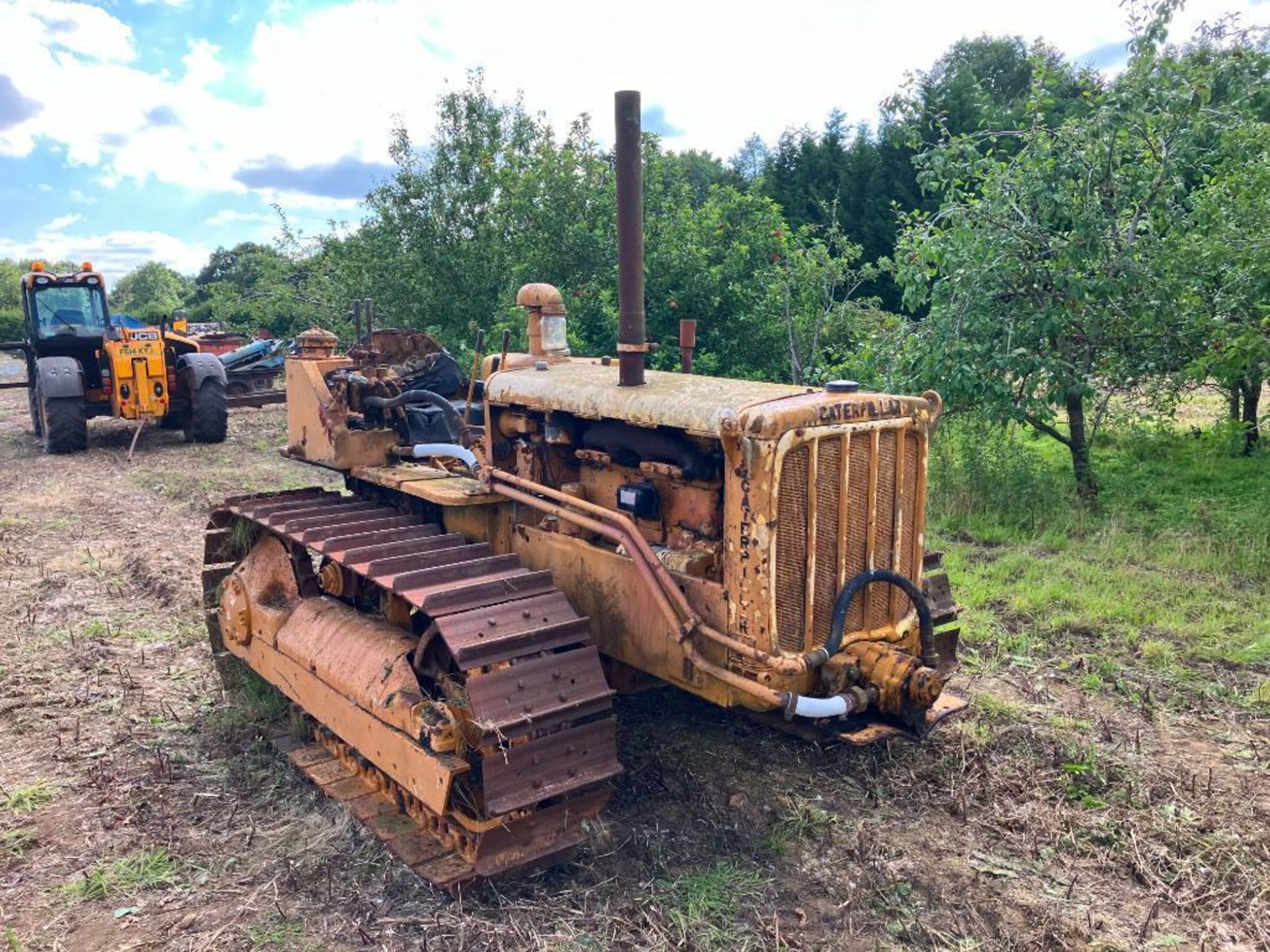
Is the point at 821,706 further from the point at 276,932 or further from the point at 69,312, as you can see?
the point at 69,312

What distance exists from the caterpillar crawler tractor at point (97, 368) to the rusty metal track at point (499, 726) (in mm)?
11587

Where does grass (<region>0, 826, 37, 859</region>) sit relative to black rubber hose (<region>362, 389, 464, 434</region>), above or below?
below

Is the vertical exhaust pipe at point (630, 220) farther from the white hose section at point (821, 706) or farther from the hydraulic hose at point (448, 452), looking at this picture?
the white hose section at point (821, 706)

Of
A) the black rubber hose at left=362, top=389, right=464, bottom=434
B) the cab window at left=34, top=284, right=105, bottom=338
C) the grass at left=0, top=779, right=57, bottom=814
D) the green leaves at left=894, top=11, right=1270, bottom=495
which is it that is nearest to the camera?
the grass at left=0, top=779, right=57, bottom=814

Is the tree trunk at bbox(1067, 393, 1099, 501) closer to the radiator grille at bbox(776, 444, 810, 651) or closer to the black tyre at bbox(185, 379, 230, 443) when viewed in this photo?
the radiator grille at bbox(776, 444, 810, 651)

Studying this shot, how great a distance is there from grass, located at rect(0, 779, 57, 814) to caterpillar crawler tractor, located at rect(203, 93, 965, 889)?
1.05m

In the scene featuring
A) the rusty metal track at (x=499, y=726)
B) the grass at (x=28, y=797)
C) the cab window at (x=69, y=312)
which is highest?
the cab window at (x=69, y=312)

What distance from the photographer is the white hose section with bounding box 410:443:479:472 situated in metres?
5.05

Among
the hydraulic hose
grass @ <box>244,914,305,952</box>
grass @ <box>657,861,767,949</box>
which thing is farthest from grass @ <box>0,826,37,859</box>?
grass @ <box>657,861,767,949</box>

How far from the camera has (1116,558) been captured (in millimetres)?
7727

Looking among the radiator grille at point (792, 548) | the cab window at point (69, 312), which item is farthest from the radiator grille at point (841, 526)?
the cab window at point (69, 312)

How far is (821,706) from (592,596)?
3.88 feet

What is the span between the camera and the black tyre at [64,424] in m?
13.7

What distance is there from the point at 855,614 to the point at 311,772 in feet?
8.20
